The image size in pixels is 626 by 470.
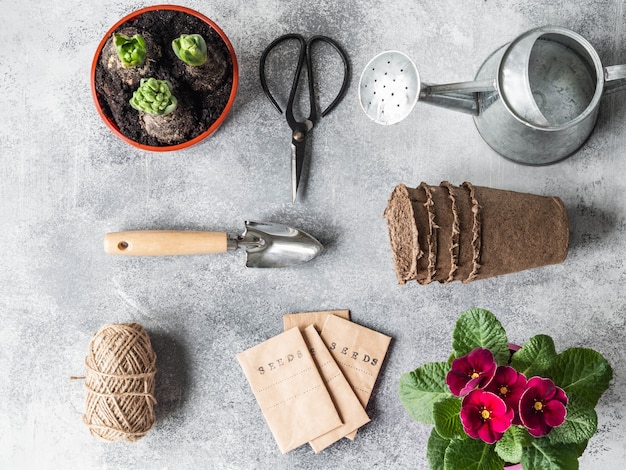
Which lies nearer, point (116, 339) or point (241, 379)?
point (116, 339)

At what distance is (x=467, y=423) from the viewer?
993 mm

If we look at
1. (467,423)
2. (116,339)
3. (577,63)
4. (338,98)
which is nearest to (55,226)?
(116,339)

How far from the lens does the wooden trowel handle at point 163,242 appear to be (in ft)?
4.47

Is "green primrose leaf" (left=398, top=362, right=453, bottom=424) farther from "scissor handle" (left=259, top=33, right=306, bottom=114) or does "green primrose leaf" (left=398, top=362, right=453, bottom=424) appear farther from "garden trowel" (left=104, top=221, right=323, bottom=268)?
"scissor handle" (left=259, top=33, right=306, bottom=114)

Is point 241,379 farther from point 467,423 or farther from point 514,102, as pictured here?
point 514,102

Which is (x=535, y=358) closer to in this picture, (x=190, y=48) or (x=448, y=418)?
(x=448, y=418)

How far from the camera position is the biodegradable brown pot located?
122 centimetres

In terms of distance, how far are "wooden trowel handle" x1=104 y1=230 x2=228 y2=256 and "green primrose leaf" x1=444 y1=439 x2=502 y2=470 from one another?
0.61 meters

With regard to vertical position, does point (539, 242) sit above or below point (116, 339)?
above

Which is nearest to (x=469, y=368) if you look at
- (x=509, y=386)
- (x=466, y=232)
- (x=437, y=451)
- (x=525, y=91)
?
(x=509, y=386)

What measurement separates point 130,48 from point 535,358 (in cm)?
91

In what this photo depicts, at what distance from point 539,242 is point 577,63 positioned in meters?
0.35

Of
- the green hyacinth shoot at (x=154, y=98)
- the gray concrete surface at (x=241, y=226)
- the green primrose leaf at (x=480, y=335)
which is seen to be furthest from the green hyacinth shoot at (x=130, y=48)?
the green primrose leaf at (x=480, y=335)

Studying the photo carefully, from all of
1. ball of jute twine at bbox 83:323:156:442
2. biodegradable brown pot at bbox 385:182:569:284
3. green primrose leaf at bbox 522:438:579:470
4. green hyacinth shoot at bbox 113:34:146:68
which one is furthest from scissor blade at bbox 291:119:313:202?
green primrose leaf at bbox 522:438:579:470
